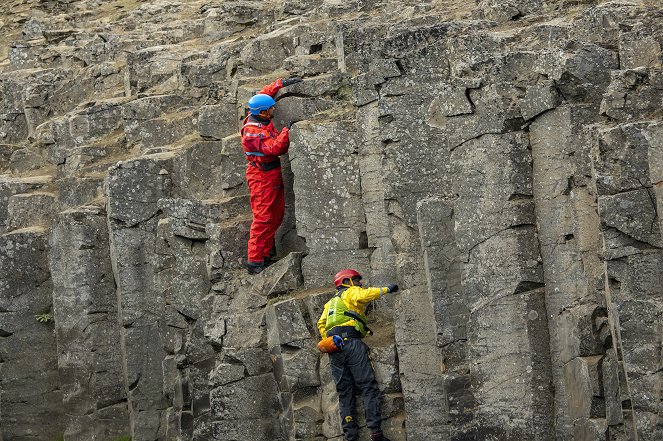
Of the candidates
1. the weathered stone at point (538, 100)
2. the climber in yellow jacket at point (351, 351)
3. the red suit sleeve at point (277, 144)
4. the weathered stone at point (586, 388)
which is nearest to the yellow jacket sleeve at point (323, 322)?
the climber in yellow jacket at point (351, 351)

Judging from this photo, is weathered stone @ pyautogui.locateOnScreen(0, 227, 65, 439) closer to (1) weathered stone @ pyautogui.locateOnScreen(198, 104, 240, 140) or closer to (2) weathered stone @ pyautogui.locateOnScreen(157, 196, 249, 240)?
(2) weathered stone @ pyautogui.locateOnScreen(157, 196, 249, 240)

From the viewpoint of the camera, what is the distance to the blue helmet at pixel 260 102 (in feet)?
112

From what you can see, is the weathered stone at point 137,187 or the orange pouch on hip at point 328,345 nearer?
the orange pouch on hip at point 328,345

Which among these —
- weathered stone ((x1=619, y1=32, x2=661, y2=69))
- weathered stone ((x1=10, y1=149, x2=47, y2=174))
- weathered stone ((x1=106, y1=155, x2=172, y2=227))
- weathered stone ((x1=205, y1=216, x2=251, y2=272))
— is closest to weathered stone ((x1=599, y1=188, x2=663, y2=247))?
weathered stone ((x1=619, y1=32, x2=661, y2=69))

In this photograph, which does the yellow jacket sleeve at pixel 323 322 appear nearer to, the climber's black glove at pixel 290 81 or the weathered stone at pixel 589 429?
the climber's black glove at pixel 290 81

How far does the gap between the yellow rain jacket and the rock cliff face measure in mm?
643

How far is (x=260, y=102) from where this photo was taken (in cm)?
3406

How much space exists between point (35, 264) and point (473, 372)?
17.2 metres

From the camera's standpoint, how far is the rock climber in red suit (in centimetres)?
3412

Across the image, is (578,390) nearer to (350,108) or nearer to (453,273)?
(453,273)

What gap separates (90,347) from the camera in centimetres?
4153

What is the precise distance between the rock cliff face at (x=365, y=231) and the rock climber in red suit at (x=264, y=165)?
43 cm

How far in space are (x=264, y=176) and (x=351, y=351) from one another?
4781mm

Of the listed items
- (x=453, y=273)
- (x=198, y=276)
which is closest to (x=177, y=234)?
(x=198, y=276)
